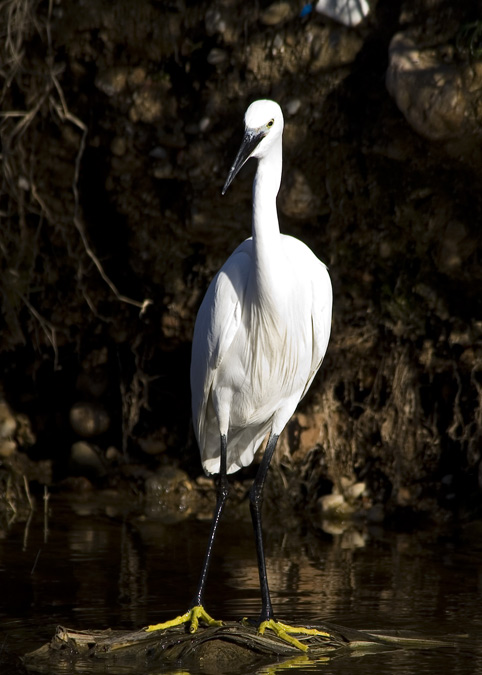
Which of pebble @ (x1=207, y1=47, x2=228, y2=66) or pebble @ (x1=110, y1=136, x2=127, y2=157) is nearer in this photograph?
pebble @ (x1=207, y1=47, x2=228, y2=66)

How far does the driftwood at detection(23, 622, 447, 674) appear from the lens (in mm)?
3488

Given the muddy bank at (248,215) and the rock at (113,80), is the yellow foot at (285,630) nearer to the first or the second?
the muddy bank at (248,215)

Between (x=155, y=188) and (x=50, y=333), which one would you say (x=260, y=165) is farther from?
(x=50, y=333)

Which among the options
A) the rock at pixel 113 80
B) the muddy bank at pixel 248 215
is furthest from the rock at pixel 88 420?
the rock at pixel 113 80

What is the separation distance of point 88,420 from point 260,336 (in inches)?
106

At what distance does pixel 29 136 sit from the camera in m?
6.27

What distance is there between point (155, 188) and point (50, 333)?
46.5 inches

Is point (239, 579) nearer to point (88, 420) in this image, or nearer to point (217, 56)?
point (88, 420)

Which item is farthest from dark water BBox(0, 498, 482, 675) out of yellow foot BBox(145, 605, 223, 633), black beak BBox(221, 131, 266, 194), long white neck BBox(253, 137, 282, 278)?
black beak BBox(221, 131, 266, 194)

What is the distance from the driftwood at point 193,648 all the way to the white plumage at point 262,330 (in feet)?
2.81

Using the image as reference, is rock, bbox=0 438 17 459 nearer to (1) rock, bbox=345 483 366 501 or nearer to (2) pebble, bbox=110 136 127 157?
(2) pebble, bbox=110 136 127 157

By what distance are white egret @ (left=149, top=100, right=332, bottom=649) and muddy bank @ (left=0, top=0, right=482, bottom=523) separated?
1728 millimetres

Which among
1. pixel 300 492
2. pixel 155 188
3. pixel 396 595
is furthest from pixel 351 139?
pixel 396 595

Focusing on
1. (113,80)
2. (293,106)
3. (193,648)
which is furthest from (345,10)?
(193,648)
